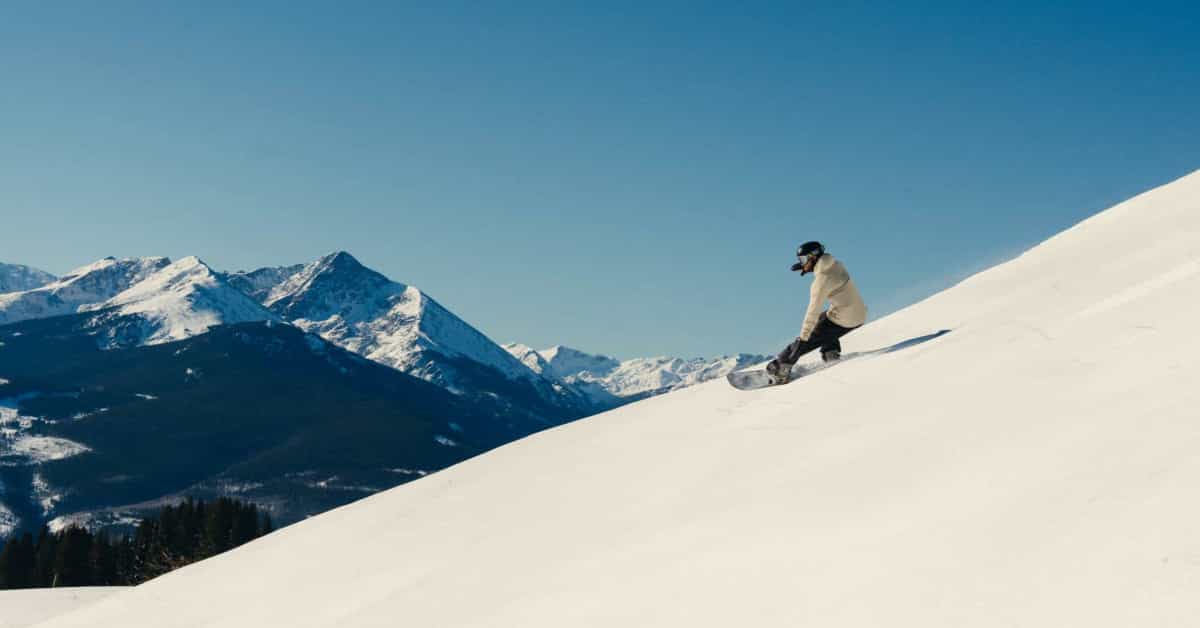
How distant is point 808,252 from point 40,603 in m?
17.7

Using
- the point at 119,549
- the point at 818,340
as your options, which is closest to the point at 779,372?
the point at 818,340

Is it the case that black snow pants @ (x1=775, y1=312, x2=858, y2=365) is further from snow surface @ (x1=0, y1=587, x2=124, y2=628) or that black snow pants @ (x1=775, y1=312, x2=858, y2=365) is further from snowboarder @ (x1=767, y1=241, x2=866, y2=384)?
snow surface @ (x1=0, y1=587, x2=124, y2=628)

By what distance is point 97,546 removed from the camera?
93.6m

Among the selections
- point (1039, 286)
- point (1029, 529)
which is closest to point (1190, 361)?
point (1029, 529)

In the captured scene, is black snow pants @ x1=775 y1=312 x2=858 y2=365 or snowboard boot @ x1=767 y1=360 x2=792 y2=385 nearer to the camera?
snowboard boot @ x1=767 y1=360 x2=792 y2=385

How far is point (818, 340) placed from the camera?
43.1 ft

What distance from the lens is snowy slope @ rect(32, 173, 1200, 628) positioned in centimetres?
549

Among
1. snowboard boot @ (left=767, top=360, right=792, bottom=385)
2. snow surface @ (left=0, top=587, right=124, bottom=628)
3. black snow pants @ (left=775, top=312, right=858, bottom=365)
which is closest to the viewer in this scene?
snowboard boot @ (left=767, top=360, right=792, bottom=385)

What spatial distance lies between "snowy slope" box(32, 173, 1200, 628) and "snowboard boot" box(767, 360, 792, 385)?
0.56 m

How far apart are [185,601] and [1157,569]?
10057mm

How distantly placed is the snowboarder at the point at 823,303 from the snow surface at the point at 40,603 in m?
13.0

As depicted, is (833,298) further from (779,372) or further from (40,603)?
(40,603)

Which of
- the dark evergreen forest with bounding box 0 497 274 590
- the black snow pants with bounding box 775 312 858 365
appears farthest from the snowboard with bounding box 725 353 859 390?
the dark evergreen forest with bounding box 0 497 274 590

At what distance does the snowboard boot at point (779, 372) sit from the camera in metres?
12.7
